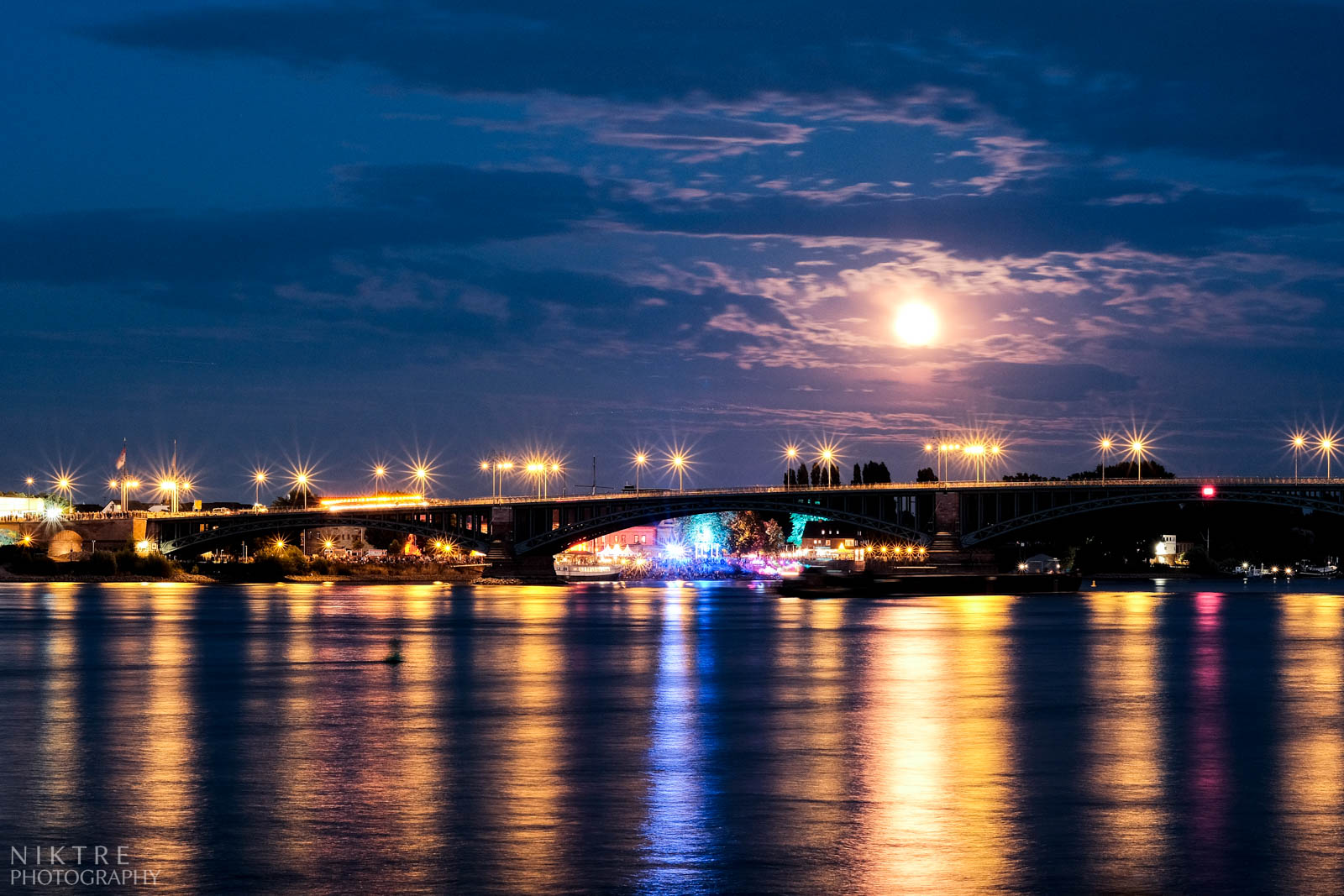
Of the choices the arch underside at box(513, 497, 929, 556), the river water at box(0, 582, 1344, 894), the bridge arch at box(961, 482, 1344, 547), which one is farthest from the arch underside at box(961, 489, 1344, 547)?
the river water at box(0, 582, 1344, 894)

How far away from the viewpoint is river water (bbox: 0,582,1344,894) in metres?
18.6

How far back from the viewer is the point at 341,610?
366 feet

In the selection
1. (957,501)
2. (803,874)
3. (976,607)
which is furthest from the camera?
(957,501)

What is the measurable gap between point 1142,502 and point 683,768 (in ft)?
478

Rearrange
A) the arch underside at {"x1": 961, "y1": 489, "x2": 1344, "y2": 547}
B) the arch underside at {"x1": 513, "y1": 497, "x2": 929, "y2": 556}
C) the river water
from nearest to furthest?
the river water < the arch underside at {"x1": 961, "y1": 489, "x2": 1344, "y2": 547} < the arch underside at {"x1": 513, "y1": 497, "x2": 929, "y2": 556}

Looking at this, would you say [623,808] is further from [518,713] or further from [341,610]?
[341,610]

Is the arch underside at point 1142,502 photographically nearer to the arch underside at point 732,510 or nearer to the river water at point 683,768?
the arch underside at point 732,510

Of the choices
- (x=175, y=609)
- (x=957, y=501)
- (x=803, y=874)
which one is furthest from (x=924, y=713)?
(x=957, y=501)

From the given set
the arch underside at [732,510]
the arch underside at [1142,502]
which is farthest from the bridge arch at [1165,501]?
the arch underside at [732,510]

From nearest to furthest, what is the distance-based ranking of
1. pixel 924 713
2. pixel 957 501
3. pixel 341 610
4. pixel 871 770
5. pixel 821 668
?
pixel 871 770
pixel 924 713
pixel 821 668
pixel 341 610
pixel 957 501

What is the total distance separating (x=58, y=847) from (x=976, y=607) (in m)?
106

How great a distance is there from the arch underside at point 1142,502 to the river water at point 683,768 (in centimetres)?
9561

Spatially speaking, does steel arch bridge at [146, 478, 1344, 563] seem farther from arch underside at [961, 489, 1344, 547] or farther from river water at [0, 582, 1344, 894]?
river water at [0, 582, 1344, 894]

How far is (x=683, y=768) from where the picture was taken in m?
27.6
